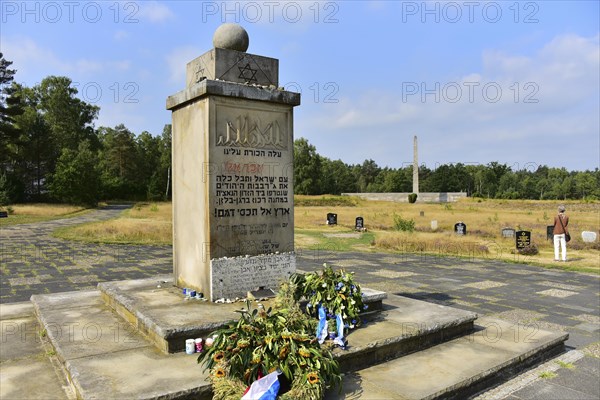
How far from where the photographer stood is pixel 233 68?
18.0ft

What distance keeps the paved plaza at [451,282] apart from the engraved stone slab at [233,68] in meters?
4.52

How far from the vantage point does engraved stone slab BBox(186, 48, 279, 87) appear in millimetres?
5402

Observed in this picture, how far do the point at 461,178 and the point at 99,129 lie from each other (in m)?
74.9

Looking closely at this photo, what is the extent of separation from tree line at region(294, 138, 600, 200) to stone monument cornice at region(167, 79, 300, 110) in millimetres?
71919

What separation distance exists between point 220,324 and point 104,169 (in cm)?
7484

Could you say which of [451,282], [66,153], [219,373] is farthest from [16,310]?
[66,153]

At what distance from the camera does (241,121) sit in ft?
17.8

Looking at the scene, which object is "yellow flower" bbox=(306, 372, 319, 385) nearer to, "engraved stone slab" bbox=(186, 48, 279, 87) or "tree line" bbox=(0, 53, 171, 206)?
"engraved stone slab" bbox=(186, 48, 279, 87)

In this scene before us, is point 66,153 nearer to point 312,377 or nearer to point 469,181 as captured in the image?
point 312,377

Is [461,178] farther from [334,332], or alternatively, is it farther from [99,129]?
[334,332]

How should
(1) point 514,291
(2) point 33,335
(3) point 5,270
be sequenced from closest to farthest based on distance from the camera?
1. (2) point 33,335
2. (1) point 514,291
3. (3) point 5,270

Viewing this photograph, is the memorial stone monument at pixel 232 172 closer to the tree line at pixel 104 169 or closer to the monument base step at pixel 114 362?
the monument base step at pixel 114 362

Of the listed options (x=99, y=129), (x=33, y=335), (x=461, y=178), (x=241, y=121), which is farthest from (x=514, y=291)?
(x=99, y=129)

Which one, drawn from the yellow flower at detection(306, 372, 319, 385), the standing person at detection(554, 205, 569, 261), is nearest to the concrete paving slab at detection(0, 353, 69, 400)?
the yellow flower at detection(306, 372, 319, 385)
